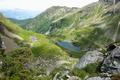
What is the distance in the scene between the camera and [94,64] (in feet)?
236

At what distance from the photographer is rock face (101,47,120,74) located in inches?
2608

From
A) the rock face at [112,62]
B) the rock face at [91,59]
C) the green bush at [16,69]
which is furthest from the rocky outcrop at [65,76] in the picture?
the green bush at [16,69]

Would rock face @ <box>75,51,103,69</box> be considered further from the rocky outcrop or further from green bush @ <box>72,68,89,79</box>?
the rocky outcrop

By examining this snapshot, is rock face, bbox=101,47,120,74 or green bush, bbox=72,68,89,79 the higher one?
rock face, bbox=101,47,120,74

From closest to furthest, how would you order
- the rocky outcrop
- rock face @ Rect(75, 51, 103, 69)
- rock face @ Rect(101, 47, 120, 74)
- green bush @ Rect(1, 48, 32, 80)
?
the rocky outcrop
rock face @ Rect(101, 47, 120, 74)
rock face @ Rect(75, 51, 103, 69)
green bush @ Rect(1, 48, 32, 80)

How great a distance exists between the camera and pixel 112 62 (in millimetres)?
68250

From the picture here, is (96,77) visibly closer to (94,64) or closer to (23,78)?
(94,64)

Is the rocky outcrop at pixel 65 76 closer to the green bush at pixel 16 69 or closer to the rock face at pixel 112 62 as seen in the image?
the rock face at pixel 112 62

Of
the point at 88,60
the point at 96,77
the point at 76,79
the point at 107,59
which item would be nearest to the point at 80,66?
the point at 88,60

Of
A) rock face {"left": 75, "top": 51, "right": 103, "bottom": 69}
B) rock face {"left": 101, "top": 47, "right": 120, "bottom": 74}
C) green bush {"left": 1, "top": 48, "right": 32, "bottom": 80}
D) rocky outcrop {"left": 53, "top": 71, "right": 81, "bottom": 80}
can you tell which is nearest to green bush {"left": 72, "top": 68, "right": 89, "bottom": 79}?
rocky outcrop {"left": 53, "top": 71, "right": 81, "bottom": 80}

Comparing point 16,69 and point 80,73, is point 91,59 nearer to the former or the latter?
point 80,73

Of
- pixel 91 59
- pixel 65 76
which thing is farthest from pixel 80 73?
pixel 91 59

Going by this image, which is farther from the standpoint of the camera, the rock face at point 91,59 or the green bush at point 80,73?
the rock face at point 91,59

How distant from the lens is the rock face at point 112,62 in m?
66.2
